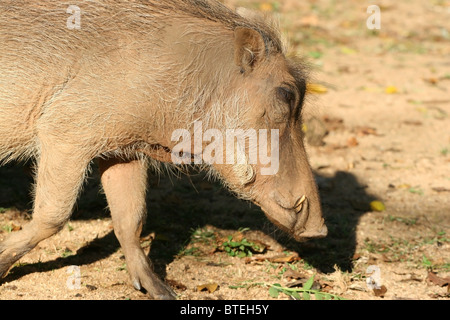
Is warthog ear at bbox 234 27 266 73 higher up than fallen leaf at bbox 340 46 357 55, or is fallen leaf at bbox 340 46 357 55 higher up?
warthog ear at bbox 234 27 266 73

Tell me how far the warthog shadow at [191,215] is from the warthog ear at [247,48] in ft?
3.47

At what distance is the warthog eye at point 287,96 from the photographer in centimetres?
327

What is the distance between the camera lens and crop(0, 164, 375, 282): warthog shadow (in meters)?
3.87

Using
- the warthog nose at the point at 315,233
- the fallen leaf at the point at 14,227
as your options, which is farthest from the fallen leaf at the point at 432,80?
the fallen leaf at the point at 14,227

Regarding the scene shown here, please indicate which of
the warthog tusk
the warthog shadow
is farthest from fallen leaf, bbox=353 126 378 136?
the warthog tusk

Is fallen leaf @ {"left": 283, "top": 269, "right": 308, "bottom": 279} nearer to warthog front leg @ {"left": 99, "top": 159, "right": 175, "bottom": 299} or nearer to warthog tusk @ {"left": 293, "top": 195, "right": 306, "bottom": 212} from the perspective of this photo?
warthog tusk @ {"left": 293, "top": 195, "right": 306, "bottom": 212}

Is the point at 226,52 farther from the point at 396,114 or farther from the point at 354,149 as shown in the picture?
the point at 396,114

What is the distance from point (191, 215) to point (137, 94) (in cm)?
147

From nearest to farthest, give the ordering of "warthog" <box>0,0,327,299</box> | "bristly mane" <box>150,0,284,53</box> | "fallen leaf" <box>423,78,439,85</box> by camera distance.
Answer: "warthog" <box>0,0,327,299</box>, "bristly mane" <box>150,0,284,53</box>, "fallen leaf" <box>423,78,439,85</box>

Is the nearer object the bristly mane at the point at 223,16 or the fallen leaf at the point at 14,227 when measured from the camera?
the bristly mane at the point at 223,16

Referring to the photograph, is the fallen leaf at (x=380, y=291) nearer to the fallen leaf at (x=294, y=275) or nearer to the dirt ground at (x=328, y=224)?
the dirt ground at (x=328, y=224)

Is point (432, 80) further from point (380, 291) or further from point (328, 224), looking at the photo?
point (380, 291)

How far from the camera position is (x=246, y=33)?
316 cm

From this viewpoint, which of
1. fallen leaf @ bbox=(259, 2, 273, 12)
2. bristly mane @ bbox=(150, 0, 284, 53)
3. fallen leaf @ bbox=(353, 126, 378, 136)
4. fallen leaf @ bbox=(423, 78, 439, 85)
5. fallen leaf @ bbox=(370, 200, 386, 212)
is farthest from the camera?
fallen leaf @ bbox=(259, 2, 273, 12)
